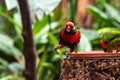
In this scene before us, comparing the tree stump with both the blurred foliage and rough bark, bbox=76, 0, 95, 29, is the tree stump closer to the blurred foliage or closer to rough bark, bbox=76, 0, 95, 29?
the blurred foliage

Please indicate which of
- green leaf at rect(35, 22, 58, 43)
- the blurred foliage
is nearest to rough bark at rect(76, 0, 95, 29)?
the blurred foliage

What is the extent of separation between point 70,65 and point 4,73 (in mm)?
2427

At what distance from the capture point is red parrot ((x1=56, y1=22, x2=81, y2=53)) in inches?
51.5

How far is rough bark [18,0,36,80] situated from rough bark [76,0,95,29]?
2.39 m

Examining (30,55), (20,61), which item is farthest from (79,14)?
(30,55)

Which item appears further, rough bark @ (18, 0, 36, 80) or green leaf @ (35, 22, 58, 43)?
green leaf @ (35, 22, 58, 43)

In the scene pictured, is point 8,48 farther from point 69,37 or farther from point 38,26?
point 69,37

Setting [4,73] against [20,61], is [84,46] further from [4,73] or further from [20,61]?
[4,73]

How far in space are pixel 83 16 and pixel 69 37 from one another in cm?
310

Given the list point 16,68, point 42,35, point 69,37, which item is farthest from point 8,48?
point 69,37

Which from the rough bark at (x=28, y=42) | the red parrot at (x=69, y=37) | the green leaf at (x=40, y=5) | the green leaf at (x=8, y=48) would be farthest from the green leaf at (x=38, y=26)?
the red parrot at (x=69, y=37)

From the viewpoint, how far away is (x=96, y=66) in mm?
1258

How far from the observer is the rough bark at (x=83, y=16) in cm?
439

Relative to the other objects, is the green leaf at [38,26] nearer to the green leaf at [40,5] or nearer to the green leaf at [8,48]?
the green leaf at [8,48]
